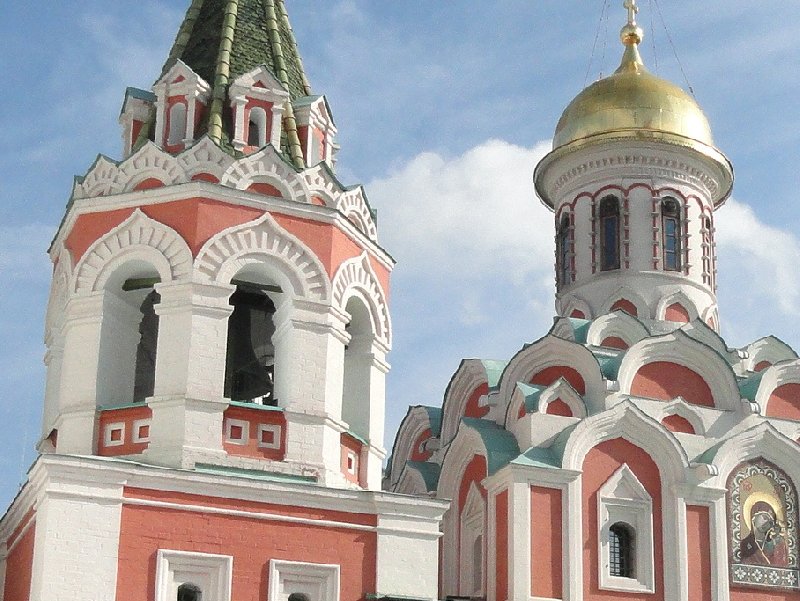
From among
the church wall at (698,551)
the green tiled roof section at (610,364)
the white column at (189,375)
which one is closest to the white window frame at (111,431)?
the white column at (189,375)

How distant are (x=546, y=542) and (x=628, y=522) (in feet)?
2.64

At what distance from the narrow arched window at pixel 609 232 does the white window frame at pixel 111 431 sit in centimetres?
660

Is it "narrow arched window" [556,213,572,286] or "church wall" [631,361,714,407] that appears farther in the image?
"narrow arched window" [556,213,572,286]

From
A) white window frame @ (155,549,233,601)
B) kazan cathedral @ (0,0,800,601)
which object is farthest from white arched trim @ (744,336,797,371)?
white window frame @ (155,549,233,601)

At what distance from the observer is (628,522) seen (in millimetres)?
11516

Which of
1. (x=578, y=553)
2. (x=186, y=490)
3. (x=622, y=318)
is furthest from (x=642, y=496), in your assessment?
(x=186, y=490)

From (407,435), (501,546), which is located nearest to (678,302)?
(407,435)

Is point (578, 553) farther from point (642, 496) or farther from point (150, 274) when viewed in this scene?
point (150, 274)

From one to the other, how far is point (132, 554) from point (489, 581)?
328cm

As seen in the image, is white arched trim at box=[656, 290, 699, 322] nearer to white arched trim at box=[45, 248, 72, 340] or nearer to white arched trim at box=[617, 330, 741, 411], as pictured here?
white arched trim at box=[617, 330, 741, 411]

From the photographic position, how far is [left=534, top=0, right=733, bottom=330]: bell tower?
14.6 metres

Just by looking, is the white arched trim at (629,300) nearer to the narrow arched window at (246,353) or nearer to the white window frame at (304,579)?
the narrow arched window at (246,353)

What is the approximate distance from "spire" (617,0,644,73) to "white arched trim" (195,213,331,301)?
6.65 metres

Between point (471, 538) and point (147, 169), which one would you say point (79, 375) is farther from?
point (471, 538)
